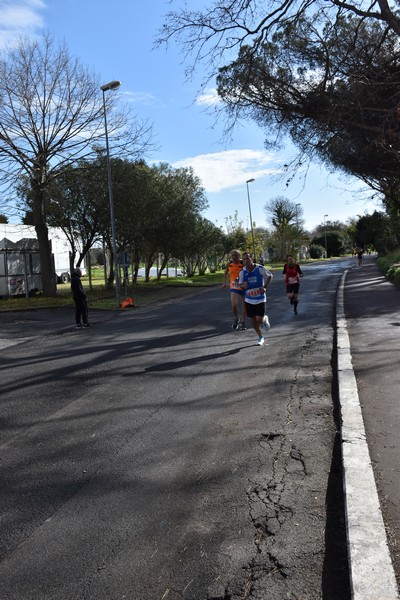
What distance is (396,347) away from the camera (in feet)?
26.5

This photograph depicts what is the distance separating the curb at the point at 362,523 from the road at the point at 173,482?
9 centimetres

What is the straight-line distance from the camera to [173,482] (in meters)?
3.67

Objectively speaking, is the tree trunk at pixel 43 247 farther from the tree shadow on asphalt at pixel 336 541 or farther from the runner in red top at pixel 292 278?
the tree shadow on asphalt at pixel 336 541

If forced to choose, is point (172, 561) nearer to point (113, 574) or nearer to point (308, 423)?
point (113, 574)

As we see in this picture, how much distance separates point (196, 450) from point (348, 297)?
14.9m

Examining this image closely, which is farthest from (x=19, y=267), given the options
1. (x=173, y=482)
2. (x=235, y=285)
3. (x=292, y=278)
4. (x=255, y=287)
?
(x=173, y=482)

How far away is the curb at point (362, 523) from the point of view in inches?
93.4

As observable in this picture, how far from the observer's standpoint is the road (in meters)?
2.58

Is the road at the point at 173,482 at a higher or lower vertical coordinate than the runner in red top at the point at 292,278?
lower

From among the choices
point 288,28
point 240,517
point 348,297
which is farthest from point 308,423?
point 348,297

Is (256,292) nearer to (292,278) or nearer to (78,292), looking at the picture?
(292,278)

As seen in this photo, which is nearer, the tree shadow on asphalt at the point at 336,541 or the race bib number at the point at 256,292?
the tree shadow on asphalt at the point at 336,541

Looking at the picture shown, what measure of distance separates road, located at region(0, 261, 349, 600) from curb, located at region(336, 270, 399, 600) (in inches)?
3.4

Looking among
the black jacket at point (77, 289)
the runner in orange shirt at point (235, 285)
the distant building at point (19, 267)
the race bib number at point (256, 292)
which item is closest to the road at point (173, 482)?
the race bib number at point (256, 292)
